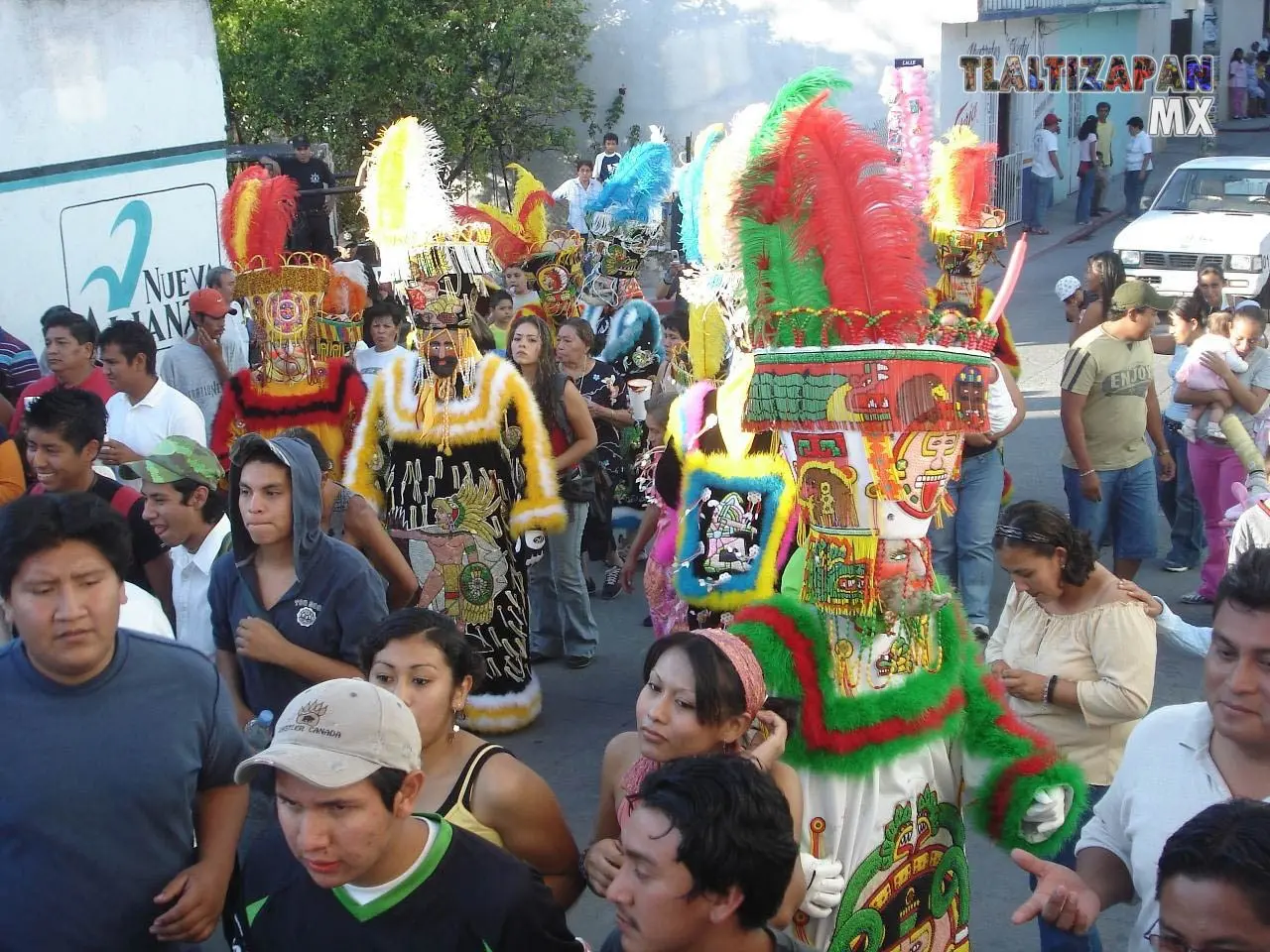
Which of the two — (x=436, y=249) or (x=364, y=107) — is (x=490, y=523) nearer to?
(x=436, y=249)

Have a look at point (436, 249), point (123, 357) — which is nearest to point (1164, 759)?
point (436, 249)

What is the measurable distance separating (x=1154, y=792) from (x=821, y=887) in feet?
2.90

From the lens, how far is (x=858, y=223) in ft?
11.4

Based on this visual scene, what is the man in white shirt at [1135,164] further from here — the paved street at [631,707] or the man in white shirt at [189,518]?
the man in white shirt at [189,518]

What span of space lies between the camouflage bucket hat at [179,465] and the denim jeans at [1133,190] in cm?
Answer: 2347

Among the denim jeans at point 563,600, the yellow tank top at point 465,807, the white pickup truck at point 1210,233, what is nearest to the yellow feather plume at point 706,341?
the denim jeans at point 563,600

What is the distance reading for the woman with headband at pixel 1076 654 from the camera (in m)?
3.97

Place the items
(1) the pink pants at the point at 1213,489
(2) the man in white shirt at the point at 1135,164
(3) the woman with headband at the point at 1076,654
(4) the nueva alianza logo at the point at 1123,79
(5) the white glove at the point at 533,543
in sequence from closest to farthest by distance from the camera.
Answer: (3) the woman with headband at the point at 1076,654
(5) the white glove at the point at 533,543
(1) the pink pants at the point at 1213,489
(4) the nueva alianza logo at the point at 1123,79
(2) the man in white shirt at the point at 1135,164

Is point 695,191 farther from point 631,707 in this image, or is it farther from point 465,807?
point 465,807

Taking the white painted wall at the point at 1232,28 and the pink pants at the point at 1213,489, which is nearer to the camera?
the pink pants at the point at 1213,489

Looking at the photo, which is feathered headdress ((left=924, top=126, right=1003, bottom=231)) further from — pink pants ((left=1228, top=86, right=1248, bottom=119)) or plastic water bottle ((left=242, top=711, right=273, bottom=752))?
pink pants ((left=1228, top=86, right=1248, bottom=119))

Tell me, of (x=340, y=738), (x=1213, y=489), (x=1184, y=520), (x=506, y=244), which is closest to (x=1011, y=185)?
(x=506, y=244)

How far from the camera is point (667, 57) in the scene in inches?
965

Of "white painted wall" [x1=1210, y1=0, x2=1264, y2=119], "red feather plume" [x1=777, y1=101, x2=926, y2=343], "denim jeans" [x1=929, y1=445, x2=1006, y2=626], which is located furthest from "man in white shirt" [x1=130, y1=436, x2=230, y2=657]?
"white painted wall" [x1=1210, y1=0, x2=1264, y2=119]
